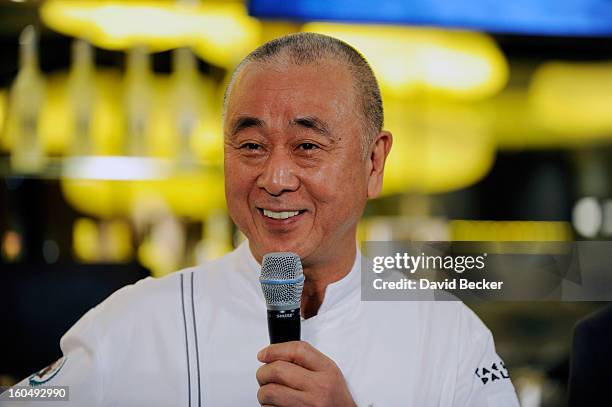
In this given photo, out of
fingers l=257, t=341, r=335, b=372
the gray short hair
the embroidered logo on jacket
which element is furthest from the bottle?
fingers l=257, t=341, r=335, b=372

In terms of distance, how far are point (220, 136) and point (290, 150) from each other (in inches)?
52.4

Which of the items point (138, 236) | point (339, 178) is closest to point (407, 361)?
point (339, 178)

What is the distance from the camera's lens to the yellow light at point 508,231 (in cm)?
262

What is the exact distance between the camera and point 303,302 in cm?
112

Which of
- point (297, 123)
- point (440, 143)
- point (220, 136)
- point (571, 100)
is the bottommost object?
point (297, 123)

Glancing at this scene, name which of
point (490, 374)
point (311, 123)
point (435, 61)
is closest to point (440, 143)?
point (435, 61)

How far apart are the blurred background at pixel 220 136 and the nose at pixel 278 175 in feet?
2.55

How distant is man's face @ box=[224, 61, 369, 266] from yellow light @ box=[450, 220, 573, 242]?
1.61 meters

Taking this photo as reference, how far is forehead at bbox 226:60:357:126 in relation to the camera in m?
1.01

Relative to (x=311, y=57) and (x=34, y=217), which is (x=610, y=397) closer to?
(x=311, y=57)

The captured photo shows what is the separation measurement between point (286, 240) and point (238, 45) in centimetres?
153

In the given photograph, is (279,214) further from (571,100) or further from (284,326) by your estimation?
(571,100)

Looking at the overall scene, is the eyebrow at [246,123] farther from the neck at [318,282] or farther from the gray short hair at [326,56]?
the neck at [318,282]

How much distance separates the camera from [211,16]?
8.04 ft
